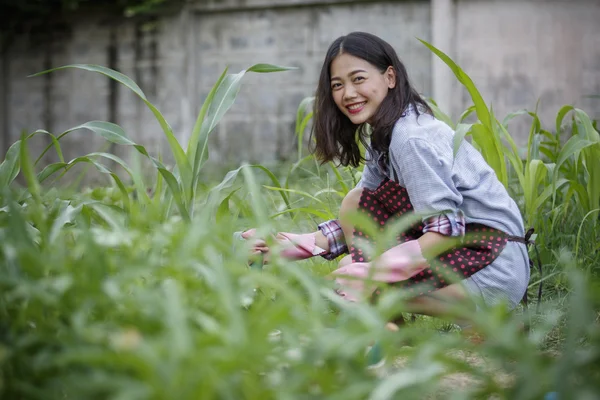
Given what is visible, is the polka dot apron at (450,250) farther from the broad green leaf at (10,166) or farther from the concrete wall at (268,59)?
the concrete wall at (268,59)

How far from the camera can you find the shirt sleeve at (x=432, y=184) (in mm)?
1479

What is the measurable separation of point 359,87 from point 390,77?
0.34 feet

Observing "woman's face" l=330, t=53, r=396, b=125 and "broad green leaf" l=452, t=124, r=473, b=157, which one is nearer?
"broad green leaf" l=452, t=124, r=473, b=157

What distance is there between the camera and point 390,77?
1.78 meters

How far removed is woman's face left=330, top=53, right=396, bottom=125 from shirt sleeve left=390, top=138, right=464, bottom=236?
213 millimetres

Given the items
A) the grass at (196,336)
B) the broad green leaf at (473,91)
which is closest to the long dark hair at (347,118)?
the broad green leaf at (473,91)

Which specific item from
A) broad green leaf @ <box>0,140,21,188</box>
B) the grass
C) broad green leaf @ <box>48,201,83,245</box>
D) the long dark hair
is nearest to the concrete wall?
the long dark hair

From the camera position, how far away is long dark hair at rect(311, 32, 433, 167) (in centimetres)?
170

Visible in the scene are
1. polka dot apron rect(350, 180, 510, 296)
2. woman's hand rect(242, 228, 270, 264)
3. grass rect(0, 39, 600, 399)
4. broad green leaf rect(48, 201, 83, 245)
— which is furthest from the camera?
woman's hand rect(242, 228, 270, 264)

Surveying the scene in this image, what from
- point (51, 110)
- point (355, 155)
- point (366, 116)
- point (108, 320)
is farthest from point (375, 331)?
point (51, 110)

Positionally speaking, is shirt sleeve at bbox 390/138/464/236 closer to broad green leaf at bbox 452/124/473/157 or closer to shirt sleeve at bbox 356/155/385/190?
broad green leaf at bbox 452/124/473/157

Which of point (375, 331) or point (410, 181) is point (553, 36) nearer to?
point (410, 181)

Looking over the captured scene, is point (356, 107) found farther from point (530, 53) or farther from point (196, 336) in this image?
point (530, 53)

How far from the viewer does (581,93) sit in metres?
4.36
